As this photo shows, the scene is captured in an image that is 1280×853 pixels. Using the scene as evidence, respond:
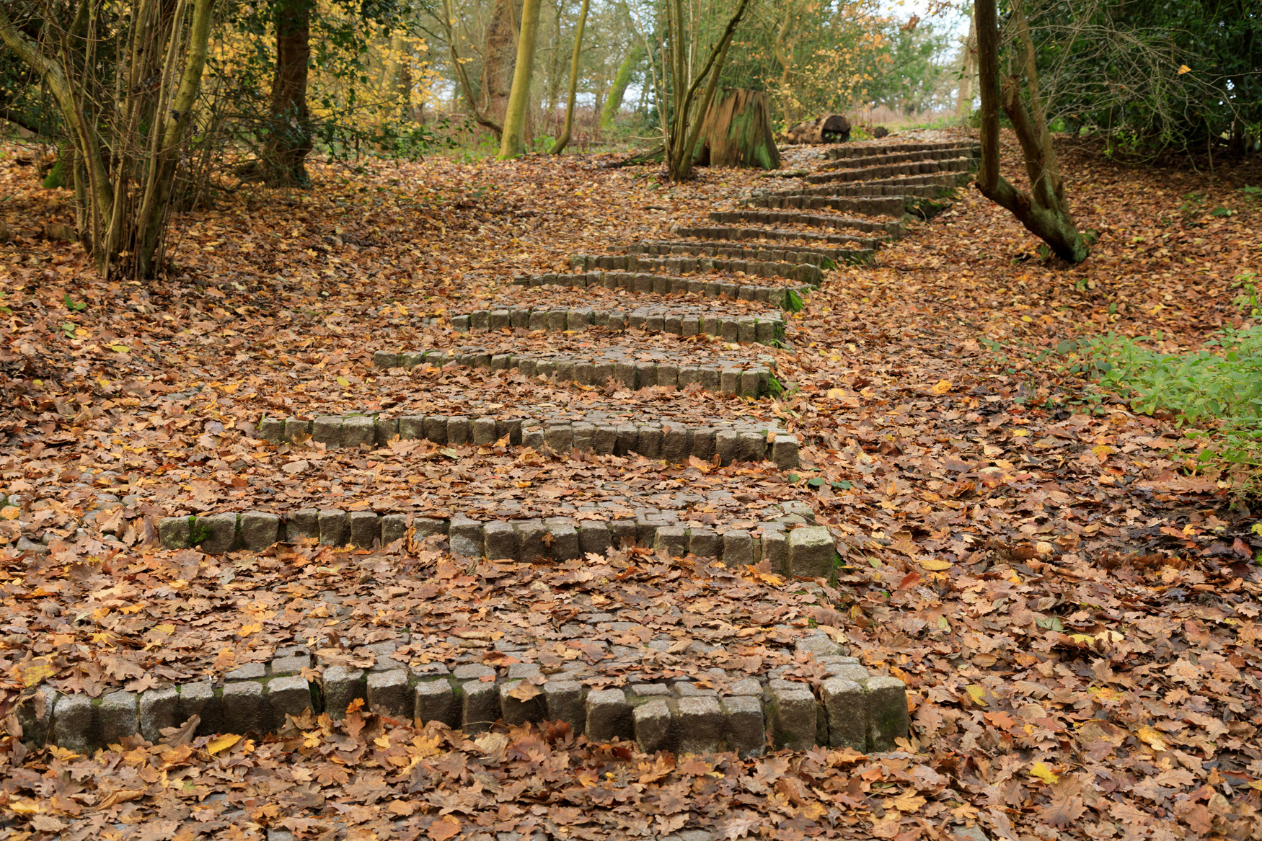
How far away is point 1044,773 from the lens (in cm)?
281

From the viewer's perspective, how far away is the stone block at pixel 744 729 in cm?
279

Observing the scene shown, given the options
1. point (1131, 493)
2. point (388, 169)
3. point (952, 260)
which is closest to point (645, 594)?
point (1131, 493)

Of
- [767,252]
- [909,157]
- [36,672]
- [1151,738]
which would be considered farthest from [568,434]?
[909,157]

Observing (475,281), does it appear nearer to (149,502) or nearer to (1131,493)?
(149,502)

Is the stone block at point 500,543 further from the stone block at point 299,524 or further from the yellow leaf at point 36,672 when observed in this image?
the yellow leaf at point 36,672

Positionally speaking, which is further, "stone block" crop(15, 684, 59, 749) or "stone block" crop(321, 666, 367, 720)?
"stone block" crop(321, 666, 367, 720)

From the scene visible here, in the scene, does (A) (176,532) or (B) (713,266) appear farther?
(B) (713,266)

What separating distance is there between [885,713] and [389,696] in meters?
1.55

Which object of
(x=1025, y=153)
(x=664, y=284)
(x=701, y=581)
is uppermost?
(x=1025, y=153)

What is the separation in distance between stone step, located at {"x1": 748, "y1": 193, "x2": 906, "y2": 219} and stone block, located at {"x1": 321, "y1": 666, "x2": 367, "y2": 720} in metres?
9.13

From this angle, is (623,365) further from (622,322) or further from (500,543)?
(500,543)

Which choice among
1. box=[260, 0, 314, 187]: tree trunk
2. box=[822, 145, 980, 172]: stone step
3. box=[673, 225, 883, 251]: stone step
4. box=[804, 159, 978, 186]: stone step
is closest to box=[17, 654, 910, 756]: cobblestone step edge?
box=[673, 225, 883, 251]: stone step

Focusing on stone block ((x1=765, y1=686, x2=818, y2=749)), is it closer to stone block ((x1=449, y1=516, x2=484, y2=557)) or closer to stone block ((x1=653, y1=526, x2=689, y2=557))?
stone block ((x1=653, y1=526, x2=689, y2=557))

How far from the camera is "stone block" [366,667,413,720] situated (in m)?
2.87
